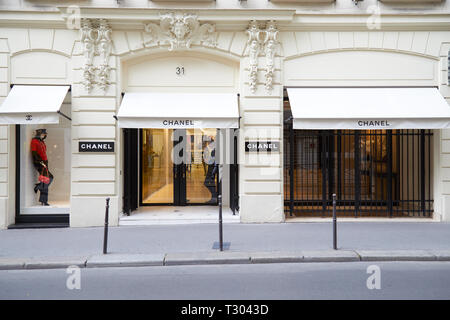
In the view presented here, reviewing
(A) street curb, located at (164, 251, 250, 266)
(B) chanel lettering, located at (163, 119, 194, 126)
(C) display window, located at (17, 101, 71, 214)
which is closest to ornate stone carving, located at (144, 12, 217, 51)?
(B) chanel lettering, located at (163, 119, 194, 126)

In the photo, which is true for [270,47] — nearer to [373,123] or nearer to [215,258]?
[373,123]

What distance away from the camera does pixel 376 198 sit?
1155 cm

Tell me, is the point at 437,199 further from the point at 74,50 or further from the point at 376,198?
the point at 74,50

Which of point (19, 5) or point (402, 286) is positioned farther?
point (19, 5)

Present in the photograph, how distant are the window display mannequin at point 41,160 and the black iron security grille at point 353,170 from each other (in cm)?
738

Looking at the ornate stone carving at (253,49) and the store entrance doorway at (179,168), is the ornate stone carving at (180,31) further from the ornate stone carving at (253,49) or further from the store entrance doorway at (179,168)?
the store entrance doorway at (179,168)

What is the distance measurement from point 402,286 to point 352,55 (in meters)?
7.25

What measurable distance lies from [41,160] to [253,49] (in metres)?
7.21

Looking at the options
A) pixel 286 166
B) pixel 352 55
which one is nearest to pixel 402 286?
pixel 286 166

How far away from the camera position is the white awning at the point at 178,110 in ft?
31.6

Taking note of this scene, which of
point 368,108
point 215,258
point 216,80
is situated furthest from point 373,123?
point 215,258

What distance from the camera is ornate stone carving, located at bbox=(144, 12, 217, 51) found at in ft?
33.0

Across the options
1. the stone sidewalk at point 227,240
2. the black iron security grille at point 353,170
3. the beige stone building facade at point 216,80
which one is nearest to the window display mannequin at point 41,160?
the beige stone building facade at point 216,80

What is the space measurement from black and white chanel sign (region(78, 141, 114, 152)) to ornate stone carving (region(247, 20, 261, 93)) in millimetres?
4492
